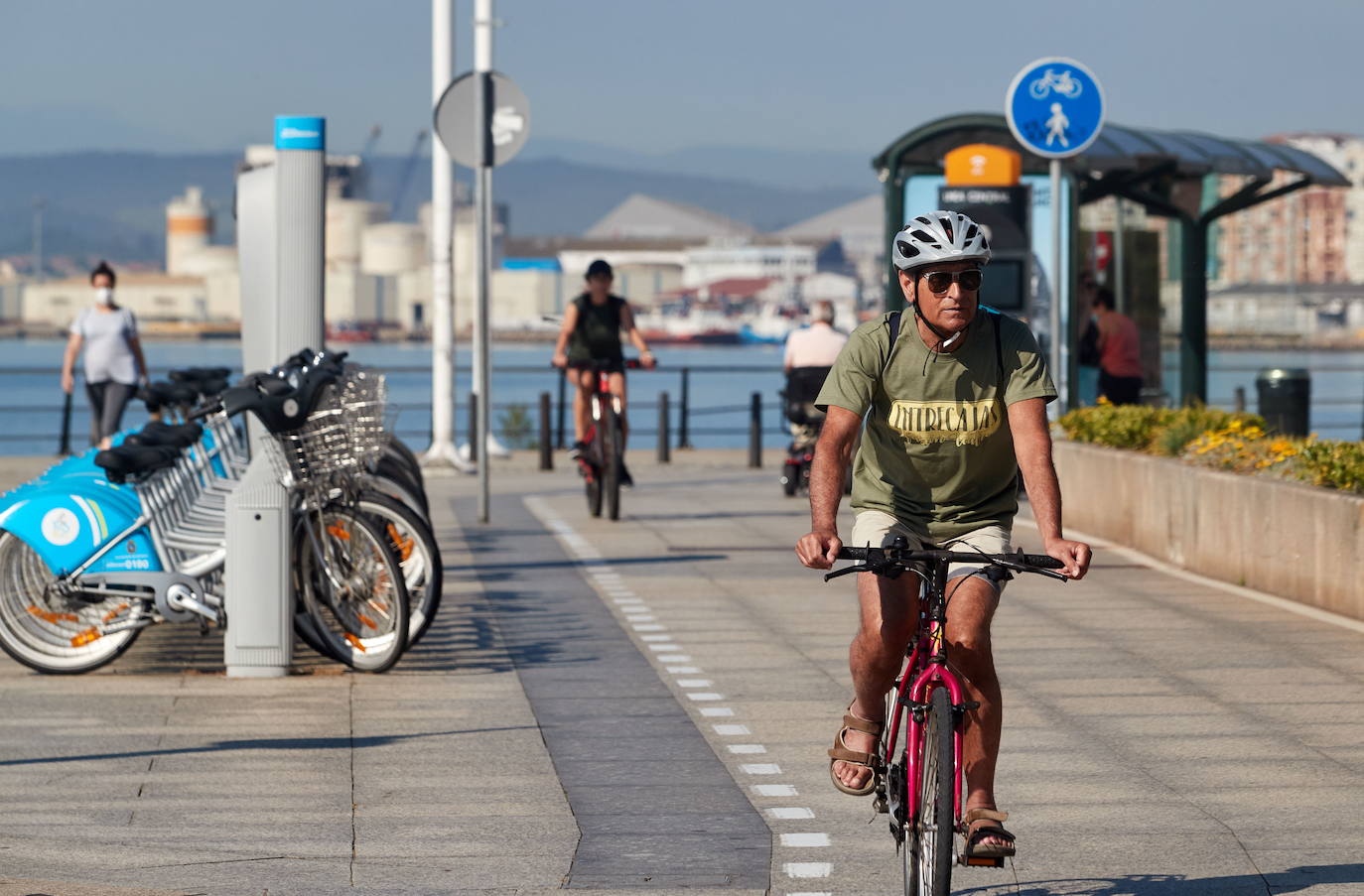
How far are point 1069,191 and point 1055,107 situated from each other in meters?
2.84

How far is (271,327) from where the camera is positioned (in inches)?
433

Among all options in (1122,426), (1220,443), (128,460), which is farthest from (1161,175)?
(128,460)


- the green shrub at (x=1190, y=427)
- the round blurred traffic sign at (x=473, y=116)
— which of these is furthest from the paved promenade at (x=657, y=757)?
the round blurred traffic sign at (x=473, y=116)

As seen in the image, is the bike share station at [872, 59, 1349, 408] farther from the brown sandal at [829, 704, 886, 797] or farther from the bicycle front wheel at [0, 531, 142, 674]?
the brown sandal at [829, 704, 886, 797]

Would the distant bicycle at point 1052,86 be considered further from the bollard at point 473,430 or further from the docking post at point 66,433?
the docking post at point 66,433

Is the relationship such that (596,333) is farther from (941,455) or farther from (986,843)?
(986,843)

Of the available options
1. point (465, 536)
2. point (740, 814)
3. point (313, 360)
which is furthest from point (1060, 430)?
point (740, 814)

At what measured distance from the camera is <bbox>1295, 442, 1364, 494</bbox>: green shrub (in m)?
10.4

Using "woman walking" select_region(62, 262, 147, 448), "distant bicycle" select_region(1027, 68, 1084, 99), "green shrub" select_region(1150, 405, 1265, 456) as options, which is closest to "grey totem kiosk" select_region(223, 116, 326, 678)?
"green shrub" select_region(1150, 405, 1265, 456)

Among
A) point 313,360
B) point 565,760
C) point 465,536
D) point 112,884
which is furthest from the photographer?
point 465,536

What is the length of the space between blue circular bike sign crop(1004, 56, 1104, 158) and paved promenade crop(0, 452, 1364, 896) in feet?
12.9

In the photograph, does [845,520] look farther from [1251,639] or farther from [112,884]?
[112,884]

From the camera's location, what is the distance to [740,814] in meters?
6.32

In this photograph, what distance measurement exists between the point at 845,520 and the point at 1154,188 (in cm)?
577
